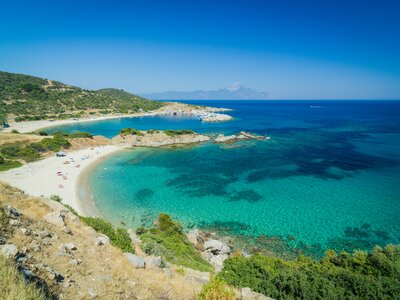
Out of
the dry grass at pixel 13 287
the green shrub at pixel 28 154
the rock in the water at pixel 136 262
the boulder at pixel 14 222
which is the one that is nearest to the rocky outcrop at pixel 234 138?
the green shrub at pixel 28 154

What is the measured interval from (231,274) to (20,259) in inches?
383

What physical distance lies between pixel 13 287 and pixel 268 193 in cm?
3343

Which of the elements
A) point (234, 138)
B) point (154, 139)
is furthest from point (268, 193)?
point (234, 138)

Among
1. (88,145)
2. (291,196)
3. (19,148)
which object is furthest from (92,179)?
(291,196)

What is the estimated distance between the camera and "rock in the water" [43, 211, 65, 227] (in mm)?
12750

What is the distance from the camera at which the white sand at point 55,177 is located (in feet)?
104

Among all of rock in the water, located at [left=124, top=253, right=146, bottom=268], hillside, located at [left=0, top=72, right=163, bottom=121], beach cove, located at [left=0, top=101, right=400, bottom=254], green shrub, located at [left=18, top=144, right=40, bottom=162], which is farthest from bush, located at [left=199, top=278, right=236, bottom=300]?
hillside, located at [left=0, top=72, right=163, bottom=121]

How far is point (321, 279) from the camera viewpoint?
37.0ft

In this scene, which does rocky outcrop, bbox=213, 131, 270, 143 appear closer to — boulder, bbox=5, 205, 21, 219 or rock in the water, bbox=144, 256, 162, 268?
rock in the water, bbox=144, 256, 162, 268

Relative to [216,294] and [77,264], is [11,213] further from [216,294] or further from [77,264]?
[216,294]

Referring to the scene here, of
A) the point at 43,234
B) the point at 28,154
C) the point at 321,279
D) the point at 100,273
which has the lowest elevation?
the point at 28,154

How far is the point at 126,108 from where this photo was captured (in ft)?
516

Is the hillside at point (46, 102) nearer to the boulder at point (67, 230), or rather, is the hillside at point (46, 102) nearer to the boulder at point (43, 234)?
the boulder at point (67, 230)

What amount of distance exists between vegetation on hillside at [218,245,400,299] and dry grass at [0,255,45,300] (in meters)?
9.12
